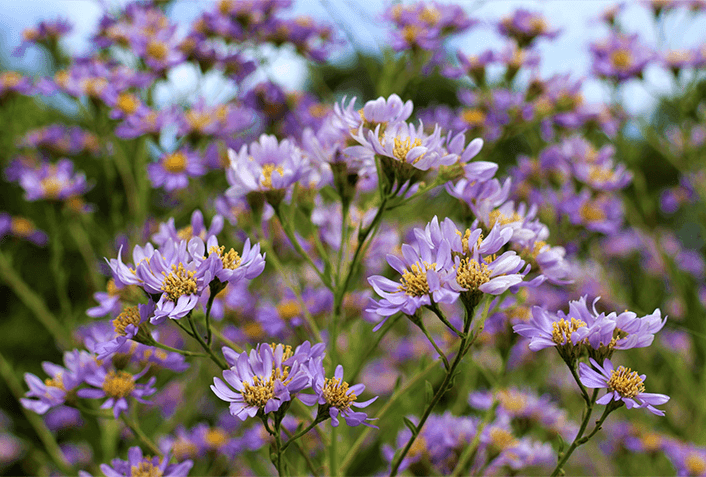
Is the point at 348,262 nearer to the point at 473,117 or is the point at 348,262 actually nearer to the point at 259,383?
the point at 259,383

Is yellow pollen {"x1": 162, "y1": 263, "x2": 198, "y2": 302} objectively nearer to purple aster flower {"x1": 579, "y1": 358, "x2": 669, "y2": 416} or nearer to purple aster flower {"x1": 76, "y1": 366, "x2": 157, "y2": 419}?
purple aster flower {"x1": 76, "y1": 366, "x2": 157, "y2": 419}

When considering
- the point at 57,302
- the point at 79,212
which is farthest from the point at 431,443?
the point at 57,302

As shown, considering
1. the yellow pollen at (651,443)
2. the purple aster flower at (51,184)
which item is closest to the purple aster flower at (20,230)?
the purple aster flower at (51,184)

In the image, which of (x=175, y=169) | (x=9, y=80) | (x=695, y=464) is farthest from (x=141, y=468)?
(x=9, y=80)

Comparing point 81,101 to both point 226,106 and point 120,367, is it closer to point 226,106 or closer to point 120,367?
point 226,106

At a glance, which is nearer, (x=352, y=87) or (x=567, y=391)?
(x=567, y=391)

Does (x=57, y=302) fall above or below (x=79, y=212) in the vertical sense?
below

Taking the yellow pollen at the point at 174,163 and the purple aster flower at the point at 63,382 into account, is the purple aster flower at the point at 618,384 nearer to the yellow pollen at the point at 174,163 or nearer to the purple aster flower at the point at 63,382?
the purple aster flower at the point at 63,382
